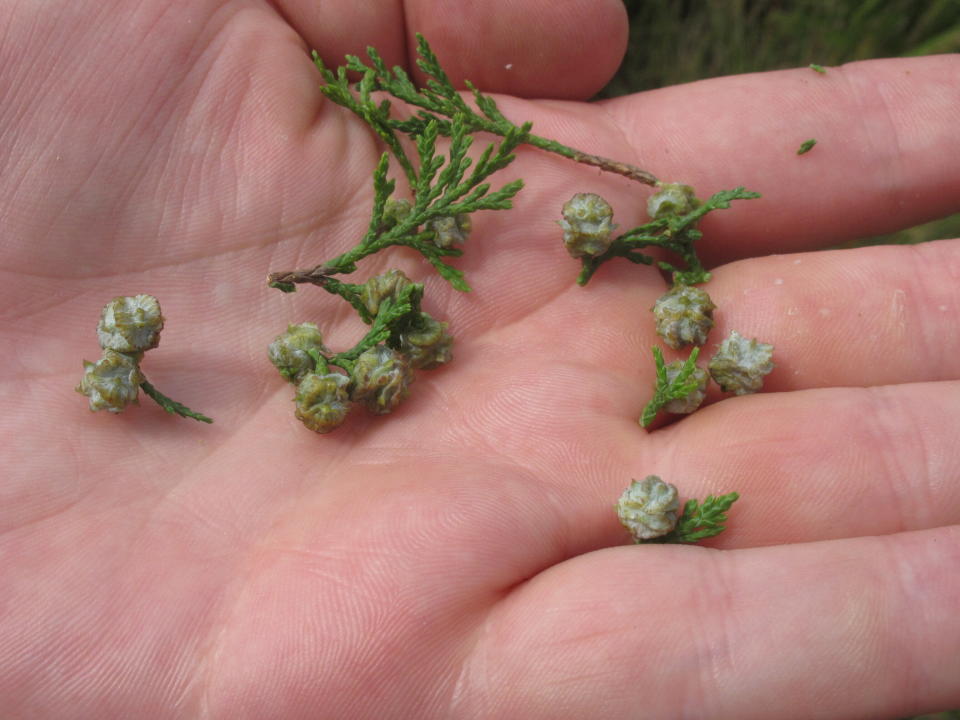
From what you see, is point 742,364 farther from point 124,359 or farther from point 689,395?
point 124,359

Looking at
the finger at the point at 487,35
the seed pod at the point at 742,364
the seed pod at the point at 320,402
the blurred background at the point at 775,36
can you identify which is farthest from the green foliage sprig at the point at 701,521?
the blurred background at the point at 775,36

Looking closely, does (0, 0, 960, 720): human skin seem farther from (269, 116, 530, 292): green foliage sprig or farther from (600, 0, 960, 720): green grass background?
(600, 0, 960, 720): green grass background

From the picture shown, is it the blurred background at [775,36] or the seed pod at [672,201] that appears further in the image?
the blurred background at [775,36]

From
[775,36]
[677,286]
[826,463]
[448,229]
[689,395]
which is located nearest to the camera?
[826,463]

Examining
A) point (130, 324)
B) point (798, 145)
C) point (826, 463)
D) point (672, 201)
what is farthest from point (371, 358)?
point (798, 145)

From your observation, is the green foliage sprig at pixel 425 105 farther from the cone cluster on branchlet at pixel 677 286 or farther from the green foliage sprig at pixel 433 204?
the cone cluster on branchlet at pixel 677 286

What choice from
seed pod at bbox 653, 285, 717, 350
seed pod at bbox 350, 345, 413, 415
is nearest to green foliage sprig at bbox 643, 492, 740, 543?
seed pod at bbox 653, 285, 717, 350

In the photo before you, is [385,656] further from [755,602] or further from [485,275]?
[485,275]
